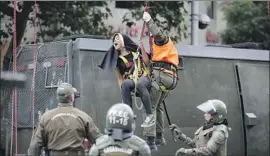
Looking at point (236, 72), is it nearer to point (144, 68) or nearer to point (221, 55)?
point (221, 55)

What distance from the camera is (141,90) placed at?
758 cm

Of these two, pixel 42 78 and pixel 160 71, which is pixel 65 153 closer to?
pixel 160 71

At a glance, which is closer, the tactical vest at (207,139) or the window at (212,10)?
the tactical vest at (207,139)

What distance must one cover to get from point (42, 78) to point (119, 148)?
386cm

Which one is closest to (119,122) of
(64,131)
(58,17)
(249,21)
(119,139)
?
(119,139)

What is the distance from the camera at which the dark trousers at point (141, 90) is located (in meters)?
7.58

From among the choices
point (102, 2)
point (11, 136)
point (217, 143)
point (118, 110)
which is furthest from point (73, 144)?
point (102, 2)

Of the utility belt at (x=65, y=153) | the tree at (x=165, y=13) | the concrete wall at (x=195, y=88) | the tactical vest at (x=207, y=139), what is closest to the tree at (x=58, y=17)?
the tree at (x=165, y=13)

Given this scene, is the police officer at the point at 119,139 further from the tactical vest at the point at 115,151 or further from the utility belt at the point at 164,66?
the utility belt at the point at 164,66

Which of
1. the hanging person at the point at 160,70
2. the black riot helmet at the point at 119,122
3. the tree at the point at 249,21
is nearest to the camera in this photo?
the black riot helmet at the point at 119,122

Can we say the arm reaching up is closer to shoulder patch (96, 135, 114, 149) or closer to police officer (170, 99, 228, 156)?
police officer (170, 99, 228, 156)

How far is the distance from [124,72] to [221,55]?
3392mm

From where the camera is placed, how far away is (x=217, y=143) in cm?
780

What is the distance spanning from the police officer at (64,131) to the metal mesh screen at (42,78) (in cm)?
225
